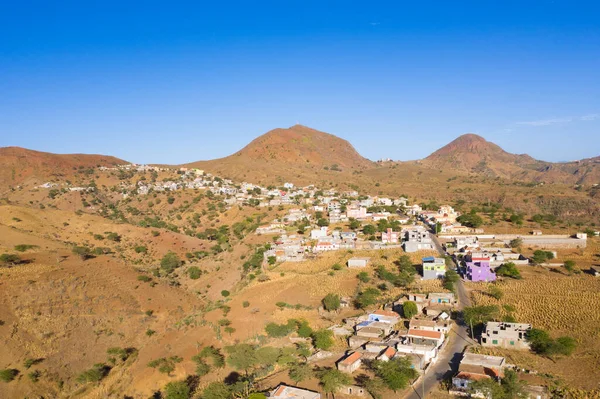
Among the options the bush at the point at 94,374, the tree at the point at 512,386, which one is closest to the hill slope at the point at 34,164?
the bush at the point at 94,374

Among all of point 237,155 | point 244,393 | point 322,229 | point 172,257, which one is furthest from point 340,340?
point 237,155

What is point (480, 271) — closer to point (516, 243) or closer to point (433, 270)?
point (433, 270)

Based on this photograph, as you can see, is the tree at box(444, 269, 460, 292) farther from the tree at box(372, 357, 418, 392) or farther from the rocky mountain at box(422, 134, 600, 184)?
the rocky mountain at box(422, 134, 600, 184)

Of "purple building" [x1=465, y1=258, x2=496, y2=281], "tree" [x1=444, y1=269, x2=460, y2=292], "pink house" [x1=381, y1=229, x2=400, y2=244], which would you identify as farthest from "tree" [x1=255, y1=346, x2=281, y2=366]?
"pink house" [x1=381, y1=229, x2=400, y2=244]

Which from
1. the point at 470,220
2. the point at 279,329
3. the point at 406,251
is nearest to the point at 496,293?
the point at 406,251

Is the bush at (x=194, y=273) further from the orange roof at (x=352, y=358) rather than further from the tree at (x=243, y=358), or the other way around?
the orange roof at (x=352, y=358)

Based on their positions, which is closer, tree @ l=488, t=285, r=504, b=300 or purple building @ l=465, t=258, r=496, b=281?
tree @ l=488, t=285, r=504, b=300
